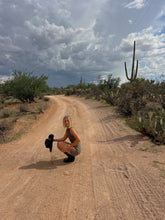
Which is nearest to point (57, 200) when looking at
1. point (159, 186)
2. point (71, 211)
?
point (71, 211)

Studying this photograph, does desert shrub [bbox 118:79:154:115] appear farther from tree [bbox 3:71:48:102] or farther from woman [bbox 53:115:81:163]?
tree [bbox 3:71:48:102]

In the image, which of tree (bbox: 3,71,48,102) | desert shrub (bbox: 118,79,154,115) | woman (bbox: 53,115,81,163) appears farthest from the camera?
tree (bbox: 3,71,48,102)

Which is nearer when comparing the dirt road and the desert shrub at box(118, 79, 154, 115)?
the dirt road

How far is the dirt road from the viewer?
2.22 metres

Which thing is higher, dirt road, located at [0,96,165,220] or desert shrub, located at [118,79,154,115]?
desert shrub, located at [118,79,154,115]

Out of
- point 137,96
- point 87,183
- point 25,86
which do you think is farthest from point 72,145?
point 25,86

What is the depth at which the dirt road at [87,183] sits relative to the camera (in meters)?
2.22

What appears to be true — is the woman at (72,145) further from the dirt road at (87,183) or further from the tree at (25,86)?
the tree at (25,86)

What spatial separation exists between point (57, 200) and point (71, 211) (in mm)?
362

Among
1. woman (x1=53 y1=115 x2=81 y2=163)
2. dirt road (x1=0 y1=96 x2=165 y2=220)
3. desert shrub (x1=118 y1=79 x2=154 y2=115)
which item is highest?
desert shrub (x1=118 y1=79 x2=154 y2=115)

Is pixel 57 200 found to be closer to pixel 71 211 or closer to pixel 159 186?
pixel 71 211

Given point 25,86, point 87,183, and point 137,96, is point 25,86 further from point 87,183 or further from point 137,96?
point 87,183

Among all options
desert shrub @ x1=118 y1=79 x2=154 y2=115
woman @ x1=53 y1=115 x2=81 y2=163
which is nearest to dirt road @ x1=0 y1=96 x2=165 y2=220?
woman @ x1=53 y1=115 x2=81 y2=163

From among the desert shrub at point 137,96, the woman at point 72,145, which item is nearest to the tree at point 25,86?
the desert shrub at point 137,96
